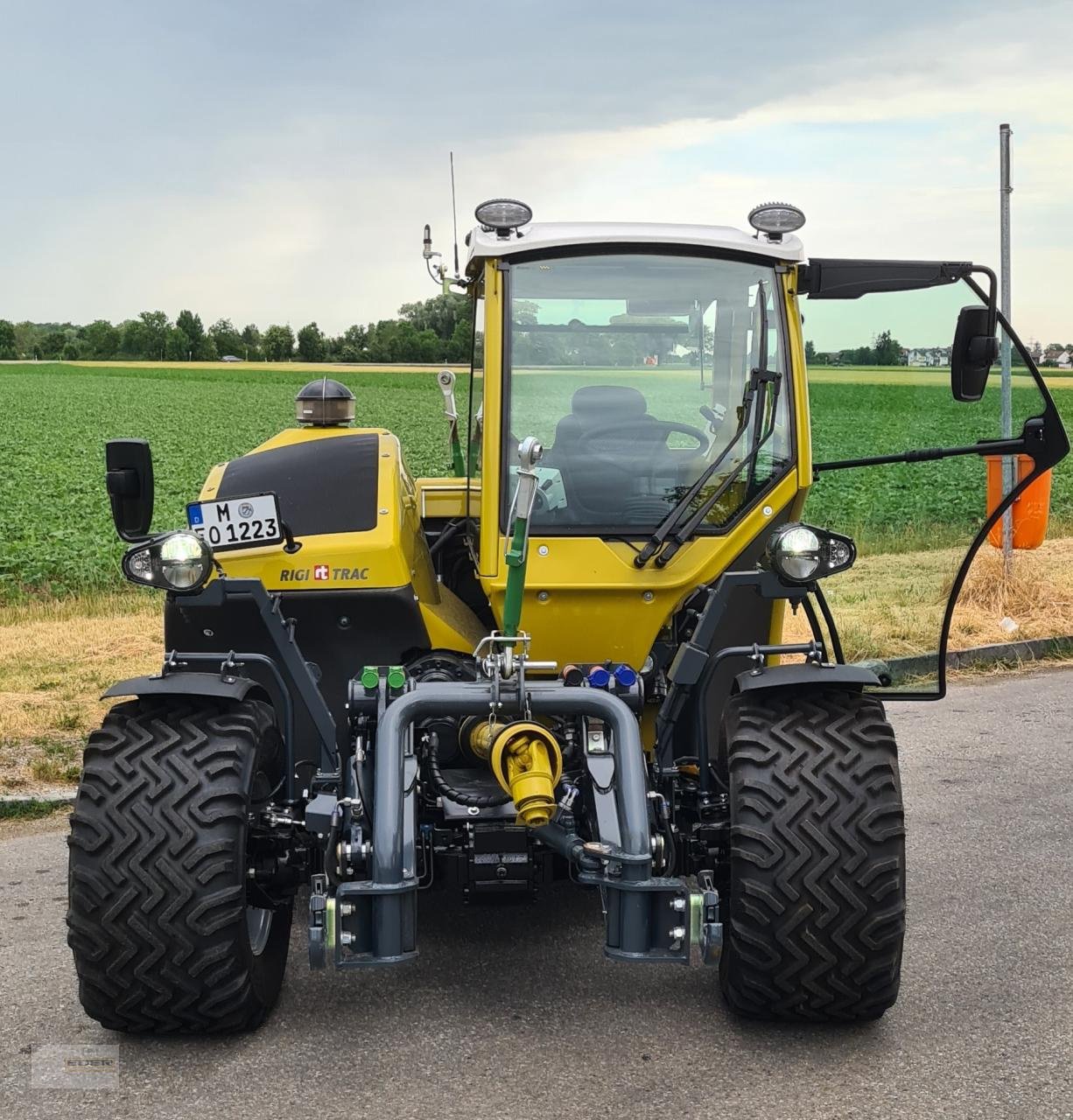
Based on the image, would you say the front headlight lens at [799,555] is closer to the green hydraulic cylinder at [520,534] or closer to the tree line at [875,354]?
the green hydraulic cylinder at [520,534]

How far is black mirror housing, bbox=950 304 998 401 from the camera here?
184 inches

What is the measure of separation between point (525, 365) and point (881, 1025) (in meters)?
2.44

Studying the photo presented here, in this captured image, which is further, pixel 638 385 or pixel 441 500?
pixel 441 500

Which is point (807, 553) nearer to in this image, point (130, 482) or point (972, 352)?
point (972, 352)

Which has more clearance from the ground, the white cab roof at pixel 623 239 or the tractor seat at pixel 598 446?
the white cab roof at pixel 623 239

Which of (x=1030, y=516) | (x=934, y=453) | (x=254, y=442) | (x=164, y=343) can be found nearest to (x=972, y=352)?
(x=934, y=453)

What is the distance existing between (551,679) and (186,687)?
4.53 feet

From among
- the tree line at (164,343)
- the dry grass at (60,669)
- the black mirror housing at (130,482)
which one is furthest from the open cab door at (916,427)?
the tree line at (164,343)

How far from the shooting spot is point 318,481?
5473mm

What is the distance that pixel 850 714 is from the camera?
4180 mm

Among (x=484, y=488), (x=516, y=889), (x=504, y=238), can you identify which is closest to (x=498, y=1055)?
(x=516, y=889)

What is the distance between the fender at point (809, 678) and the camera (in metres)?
4.16

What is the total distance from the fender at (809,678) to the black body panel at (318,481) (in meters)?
1.64

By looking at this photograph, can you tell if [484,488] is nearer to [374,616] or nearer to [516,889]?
[374,616]
